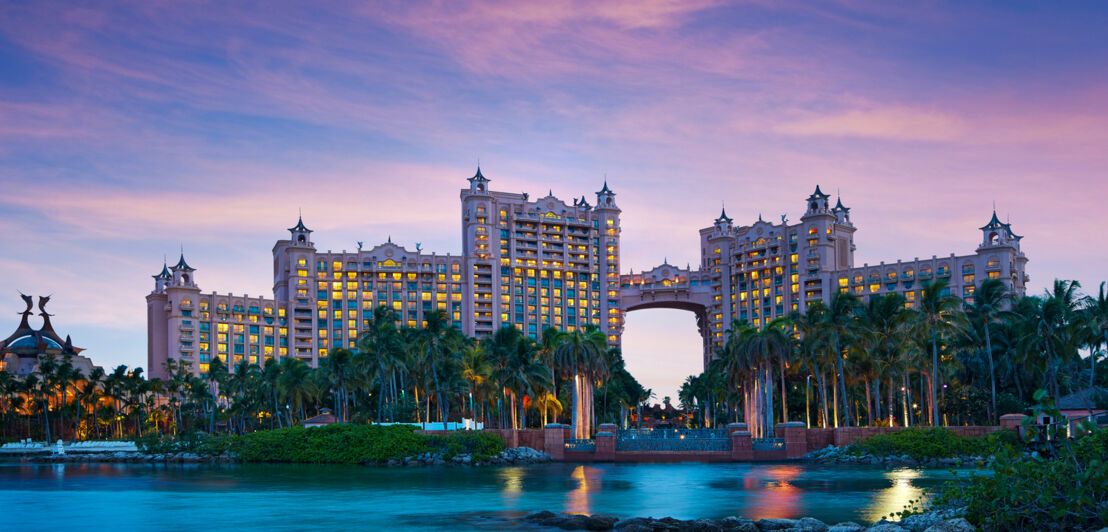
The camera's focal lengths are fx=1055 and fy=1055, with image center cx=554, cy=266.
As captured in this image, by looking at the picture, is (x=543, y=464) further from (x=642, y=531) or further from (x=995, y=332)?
(x=642, y=531)

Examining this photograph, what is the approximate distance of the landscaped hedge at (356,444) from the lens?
83750mm

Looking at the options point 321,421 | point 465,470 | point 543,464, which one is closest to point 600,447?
point 543,464

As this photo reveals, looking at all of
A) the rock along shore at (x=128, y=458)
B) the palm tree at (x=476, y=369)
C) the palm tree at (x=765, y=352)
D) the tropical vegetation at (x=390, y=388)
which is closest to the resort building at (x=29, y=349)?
the tropical vegetation at (x=390, y=388)

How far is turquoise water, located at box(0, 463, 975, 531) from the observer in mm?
41344

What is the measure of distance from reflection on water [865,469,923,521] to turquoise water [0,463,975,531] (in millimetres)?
82

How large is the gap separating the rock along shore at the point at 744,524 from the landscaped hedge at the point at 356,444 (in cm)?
4559

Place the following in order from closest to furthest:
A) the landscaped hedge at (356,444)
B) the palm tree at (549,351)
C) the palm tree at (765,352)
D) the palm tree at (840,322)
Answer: the landscaped hedge at (356,444), the palm tree at (840,322), the palm tree at (765,352), the palm tree at (549,351)

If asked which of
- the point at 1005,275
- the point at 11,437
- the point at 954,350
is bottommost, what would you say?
the point at 11,437

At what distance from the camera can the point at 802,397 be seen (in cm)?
11900

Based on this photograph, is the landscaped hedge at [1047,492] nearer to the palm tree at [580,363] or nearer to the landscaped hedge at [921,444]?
the landscaped hedge at [921,444]

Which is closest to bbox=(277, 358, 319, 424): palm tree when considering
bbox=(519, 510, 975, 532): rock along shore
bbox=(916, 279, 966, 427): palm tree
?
bbox=(916, 279, 966, 427): palm tree

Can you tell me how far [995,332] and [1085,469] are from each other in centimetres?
6474

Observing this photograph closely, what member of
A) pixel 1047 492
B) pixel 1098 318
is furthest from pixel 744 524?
pixel 1098 318

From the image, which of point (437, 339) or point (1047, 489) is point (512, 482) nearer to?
point (1047, 489)
